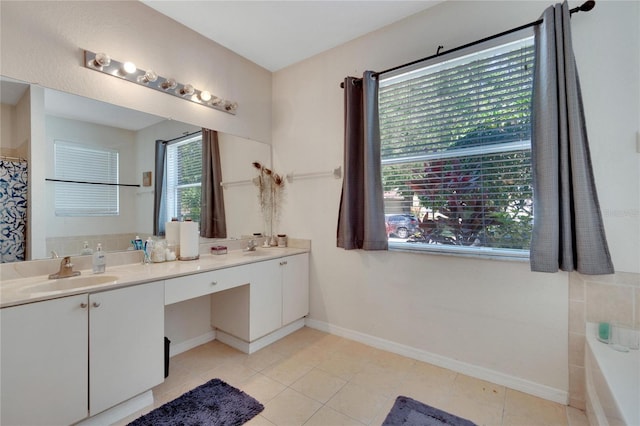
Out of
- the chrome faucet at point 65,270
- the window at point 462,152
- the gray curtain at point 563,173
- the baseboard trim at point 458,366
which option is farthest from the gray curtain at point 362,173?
the chrome faucet at point 65,270

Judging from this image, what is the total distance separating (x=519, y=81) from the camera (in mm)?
1839

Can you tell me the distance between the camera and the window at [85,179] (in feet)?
5.74

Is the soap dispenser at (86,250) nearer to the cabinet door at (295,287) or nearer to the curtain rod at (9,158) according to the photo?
the curtain rod at (9,158)

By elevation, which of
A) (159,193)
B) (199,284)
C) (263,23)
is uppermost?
(263,23)

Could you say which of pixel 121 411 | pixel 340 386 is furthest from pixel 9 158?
pixel 340 386

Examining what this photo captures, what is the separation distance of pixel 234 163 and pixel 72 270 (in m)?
1.52

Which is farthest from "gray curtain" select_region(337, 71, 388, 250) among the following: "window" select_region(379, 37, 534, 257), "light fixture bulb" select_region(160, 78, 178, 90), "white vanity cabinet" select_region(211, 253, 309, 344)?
"light fixture bulb" select_region(160, 78, 178, 90)

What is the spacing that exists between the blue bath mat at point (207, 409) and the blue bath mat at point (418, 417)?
78 cm

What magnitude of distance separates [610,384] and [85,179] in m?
3.04

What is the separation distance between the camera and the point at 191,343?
2.41 meters

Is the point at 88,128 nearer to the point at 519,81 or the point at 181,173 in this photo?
the point at 181,173

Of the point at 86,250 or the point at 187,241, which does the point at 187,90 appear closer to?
the point at 187,241

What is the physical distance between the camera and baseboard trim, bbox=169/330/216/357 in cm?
229

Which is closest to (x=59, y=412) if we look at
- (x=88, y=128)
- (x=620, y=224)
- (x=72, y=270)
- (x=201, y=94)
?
(x=72, y=270)
